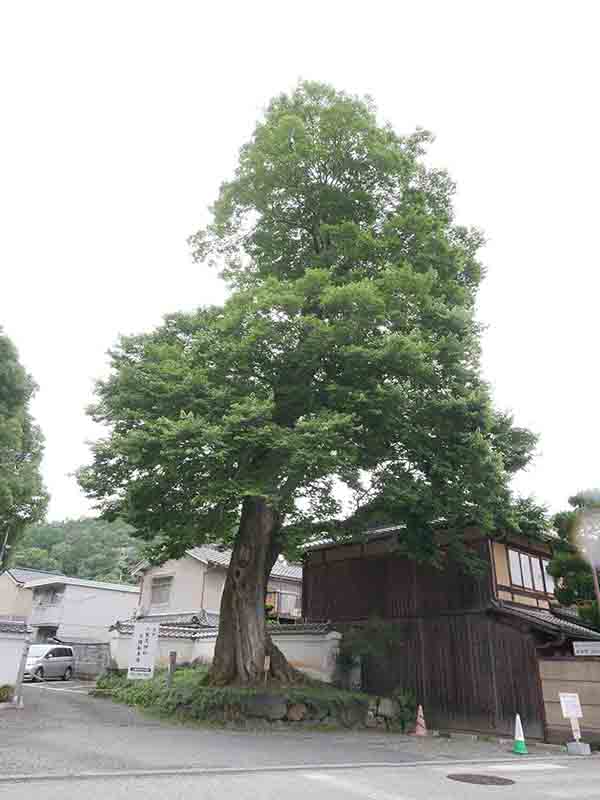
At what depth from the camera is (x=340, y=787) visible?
712 centimetres

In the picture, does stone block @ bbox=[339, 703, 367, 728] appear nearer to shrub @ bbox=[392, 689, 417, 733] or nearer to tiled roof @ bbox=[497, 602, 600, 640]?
Answer: shrub @ bbox=[392, 689, 417, 733]

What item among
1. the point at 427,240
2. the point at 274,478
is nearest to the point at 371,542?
the point at 274,478

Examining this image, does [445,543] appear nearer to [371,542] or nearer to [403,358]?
[371,542]

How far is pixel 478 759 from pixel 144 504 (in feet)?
28.9

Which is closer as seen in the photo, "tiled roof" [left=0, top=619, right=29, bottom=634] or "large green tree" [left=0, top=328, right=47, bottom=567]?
"tiled roof" [left=0, top=619, right=29, bottom=634]

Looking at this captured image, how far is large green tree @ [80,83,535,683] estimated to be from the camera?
12.4m

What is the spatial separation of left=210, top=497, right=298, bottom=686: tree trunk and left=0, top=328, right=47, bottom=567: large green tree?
6830 mm

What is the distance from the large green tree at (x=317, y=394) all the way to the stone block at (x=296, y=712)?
114cm

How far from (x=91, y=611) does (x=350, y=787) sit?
104 feet

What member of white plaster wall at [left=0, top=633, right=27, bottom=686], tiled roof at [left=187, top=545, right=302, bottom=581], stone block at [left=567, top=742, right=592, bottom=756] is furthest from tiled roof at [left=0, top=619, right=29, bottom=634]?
stone block at [left=567, top=742, right=592, bottom=756]

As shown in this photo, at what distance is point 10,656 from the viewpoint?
551 inches

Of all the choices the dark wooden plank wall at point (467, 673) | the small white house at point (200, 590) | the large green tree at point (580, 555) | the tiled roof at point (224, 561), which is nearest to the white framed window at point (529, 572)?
the large green tree at point (580, 555)

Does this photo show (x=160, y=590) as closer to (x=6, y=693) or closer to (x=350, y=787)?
(x=6, y=693)

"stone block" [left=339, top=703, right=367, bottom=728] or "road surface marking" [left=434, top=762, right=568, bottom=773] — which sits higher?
"stone block" [left=339, top=703, right=367, bottom=728]
